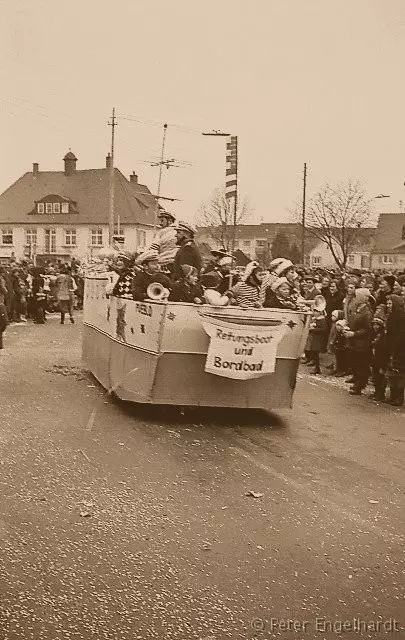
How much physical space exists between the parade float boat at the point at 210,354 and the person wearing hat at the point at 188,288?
51 cm

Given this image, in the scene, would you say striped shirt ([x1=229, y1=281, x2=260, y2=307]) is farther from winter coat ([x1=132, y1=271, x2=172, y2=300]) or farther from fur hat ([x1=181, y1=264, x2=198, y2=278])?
winter coat ([x1=132, y1=271, x2=172, y2=300])

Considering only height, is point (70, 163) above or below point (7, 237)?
above

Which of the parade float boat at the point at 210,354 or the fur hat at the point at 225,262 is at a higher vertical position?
the fur hat at the point at 225,262

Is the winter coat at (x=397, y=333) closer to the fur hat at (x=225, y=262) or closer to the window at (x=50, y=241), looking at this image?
the fur hat at (x=225, y=262)

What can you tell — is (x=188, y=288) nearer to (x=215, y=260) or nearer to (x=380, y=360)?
(x=215, y=260)

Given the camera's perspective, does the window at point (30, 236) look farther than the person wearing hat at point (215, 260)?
Yes

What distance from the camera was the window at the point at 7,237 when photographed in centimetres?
8088

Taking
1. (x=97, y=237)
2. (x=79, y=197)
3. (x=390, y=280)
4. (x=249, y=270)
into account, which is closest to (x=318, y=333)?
(x=390, y=280)

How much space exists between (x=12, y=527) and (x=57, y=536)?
36 centimetres

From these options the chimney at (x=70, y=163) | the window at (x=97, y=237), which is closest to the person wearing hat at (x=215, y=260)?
the window at (x=97, y=237)

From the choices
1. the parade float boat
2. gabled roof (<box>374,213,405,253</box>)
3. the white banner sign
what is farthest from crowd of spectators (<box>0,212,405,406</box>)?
gabled roof (<box>374,213,405,253</box>)

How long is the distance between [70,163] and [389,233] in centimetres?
3287

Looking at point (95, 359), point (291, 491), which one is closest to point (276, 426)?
point (291, 491)

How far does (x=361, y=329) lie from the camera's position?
1305 centimetres
